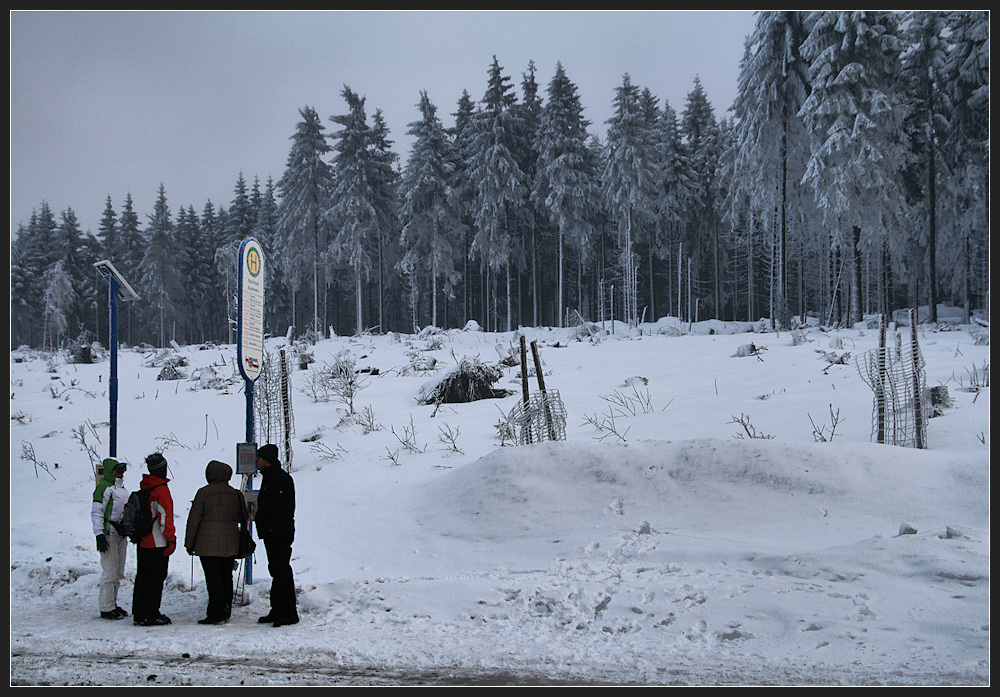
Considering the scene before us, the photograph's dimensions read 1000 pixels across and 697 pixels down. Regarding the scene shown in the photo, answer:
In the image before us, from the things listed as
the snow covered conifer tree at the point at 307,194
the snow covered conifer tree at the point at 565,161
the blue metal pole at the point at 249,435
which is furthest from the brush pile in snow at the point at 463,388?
the snow covered conifer tree at the point at 307,194

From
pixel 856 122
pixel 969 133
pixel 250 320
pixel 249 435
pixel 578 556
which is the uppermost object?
pixel 969 133

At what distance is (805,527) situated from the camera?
6125 mm

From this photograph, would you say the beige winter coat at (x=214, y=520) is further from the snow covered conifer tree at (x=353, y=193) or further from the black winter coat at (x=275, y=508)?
the snow covered conifer tree at (x=353, y=193)

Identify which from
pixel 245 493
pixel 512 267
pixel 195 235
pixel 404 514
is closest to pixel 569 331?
pixel 512 267

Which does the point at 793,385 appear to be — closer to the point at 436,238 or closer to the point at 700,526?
the point at 700,526

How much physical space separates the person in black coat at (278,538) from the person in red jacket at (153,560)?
74 centimetres

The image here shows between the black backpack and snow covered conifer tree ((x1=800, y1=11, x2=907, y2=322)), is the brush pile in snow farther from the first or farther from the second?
snow covered conifer tree ((x1=800, y1=11, x2=907, y2=322))

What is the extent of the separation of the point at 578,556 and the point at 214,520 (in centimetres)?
323

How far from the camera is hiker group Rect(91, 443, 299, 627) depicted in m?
4.87

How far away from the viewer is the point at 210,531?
4.85 metres

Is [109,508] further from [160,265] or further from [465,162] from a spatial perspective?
[160,265]

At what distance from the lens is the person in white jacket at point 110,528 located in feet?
16.6

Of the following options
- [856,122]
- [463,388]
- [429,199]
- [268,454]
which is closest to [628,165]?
[429,199]

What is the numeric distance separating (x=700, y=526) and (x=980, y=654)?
8.31ft
